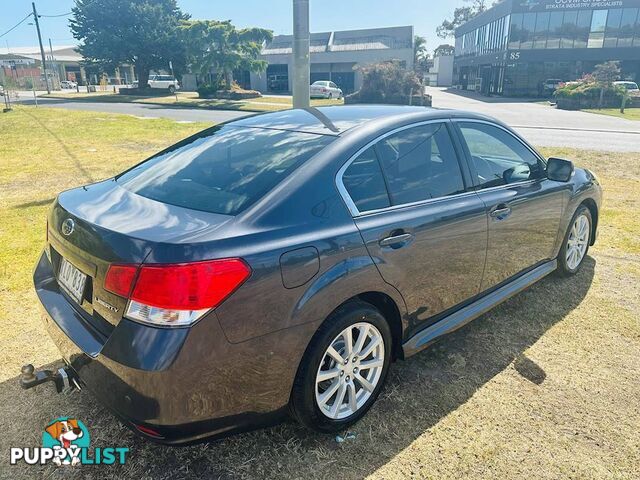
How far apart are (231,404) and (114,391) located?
1.63ft

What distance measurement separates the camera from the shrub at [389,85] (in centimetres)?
2895

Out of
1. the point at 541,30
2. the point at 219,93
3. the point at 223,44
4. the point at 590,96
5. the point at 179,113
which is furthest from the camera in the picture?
the point at 541,30

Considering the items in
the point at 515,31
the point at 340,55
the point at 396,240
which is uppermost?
the point at 515,31

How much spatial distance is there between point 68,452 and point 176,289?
128cm

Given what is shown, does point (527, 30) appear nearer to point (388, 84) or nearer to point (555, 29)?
point (555, 29)

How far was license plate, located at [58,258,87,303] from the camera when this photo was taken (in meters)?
2.29

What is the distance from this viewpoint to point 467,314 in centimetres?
325

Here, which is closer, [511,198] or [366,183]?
[366,183]

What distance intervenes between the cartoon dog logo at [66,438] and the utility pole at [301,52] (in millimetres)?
5470

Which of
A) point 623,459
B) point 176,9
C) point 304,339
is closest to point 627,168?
point 623,459

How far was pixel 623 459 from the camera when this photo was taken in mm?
2461

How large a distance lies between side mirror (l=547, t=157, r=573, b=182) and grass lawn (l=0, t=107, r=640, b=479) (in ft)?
3.50

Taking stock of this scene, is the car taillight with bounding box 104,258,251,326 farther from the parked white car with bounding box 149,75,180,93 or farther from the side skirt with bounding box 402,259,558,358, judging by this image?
the parked white car with bounding box 149,75,180,93

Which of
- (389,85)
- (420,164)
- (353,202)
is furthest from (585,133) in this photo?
(353,202)
